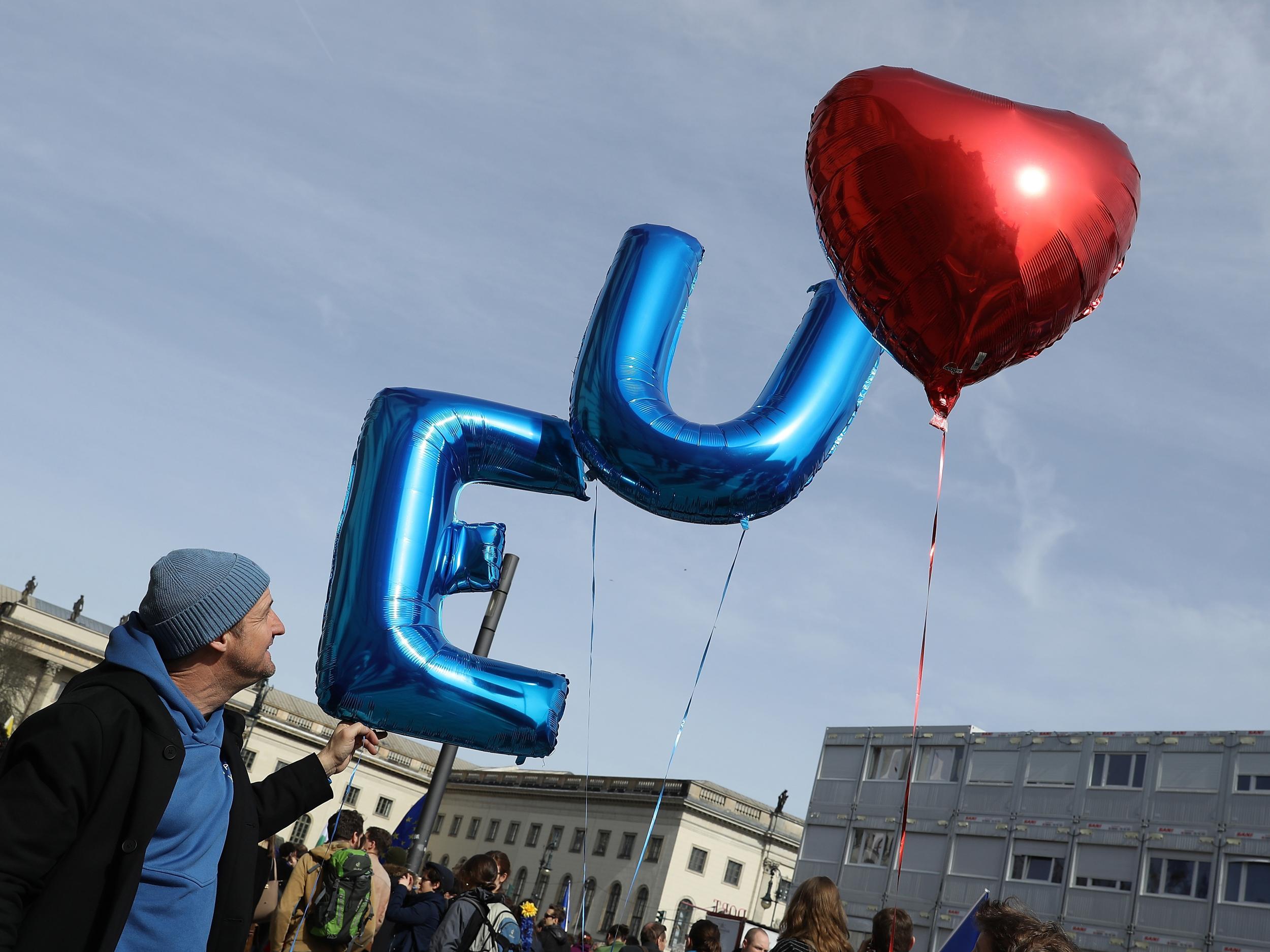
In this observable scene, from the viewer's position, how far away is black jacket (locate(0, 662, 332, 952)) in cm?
185

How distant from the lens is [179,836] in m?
2.16

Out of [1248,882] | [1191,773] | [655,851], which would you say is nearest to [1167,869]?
[1248,882]

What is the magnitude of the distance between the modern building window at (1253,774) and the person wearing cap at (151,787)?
3535 cm

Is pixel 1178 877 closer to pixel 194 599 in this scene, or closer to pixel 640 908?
pixel 640 908

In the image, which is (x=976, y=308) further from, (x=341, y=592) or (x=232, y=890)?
(x=232, y=890)

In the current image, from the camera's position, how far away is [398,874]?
297 inches

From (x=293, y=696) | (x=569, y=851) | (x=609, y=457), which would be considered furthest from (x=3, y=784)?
(x=293, y=696)

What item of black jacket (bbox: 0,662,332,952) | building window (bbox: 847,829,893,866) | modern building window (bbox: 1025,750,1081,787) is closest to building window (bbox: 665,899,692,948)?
building window (bbox: 847,829,893,866)

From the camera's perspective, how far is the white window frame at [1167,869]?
1251 inches

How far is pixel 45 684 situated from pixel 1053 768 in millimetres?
59486

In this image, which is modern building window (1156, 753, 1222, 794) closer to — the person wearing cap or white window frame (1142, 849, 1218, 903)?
white window frame (1142, 849, 1218, 903)

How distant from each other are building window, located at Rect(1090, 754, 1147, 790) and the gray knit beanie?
3732 cm

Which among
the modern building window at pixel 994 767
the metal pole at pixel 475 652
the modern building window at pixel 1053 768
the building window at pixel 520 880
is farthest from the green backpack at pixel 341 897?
the building window at pixel 520 880

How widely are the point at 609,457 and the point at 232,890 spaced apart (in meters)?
2.14
